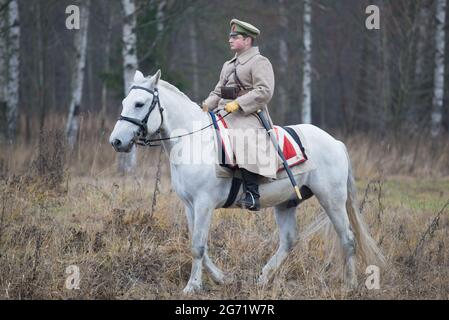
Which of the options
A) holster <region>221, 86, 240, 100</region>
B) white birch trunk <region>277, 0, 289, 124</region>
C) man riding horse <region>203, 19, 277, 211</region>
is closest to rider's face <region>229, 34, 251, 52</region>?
man riding horse <region>203, 19, 277, 211</region>

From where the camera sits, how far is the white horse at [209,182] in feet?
18.5

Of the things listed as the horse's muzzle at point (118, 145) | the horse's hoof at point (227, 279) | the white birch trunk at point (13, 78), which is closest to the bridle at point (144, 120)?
the horse's muzzle at point (118, 145)

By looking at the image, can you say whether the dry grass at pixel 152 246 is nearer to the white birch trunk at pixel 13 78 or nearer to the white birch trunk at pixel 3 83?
the white birch trunk at pixel 13 78

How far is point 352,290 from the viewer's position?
19.7ft

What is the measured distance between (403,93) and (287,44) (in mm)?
7668

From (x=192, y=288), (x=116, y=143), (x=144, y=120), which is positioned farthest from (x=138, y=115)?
(x=192, y=288)

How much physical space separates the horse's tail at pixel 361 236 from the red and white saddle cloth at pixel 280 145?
27.5 inches

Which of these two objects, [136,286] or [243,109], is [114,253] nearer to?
[136,286]

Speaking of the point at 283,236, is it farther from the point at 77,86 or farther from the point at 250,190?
the point at 77,86

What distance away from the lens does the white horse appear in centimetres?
564

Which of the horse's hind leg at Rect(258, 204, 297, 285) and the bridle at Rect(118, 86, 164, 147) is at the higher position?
the bridle at Rect(118, 86, 164, 147)

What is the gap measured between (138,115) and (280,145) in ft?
5.00

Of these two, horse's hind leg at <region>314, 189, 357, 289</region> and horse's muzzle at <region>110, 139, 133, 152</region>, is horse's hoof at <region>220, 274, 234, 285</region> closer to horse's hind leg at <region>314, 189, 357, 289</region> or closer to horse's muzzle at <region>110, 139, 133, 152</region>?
horse's hind leg at <region>314, 189, 357, 289</region>

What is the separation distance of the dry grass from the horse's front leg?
0.51ft
